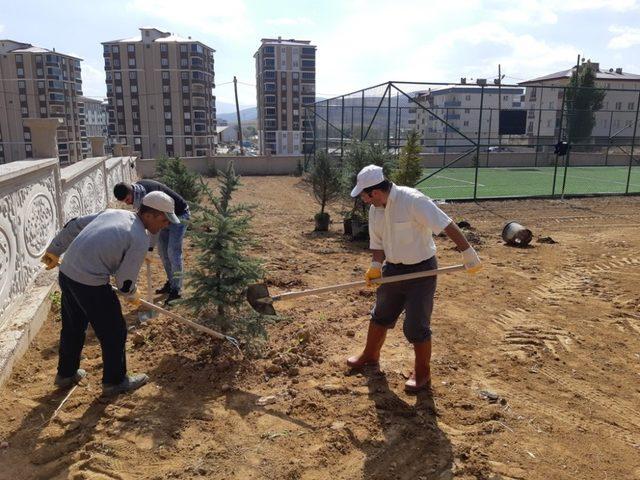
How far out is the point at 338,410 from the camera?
3473mm

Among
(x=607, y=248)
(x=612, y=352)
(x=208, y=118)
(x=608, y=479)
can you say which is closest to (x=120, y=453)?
(x=608, y=479)

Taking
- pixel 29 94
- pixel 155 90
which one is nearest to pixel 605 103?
pixel 155 90

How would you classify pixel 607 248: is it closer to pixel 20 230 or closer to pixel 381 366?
pixel 381 366

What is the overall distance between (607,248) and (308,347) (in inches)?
280

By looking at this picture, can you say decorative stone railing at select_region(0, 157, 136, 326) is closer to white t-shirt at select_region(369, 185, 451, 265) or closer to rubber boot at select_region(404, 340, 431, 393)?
white t-shirt at select_region(369, 185, 451, 265)

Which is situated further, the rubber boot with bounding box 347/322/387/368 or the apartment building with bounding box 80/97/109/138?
the apartment building with bounding box 80/97/109/138

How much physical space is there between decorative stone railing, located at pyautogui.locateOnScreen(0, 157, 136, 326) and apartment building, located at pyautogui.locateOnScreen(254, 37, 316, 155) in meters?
65.3

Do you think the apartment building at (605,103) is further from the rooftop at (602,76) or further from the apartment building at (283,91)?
the apartment building at (283,91)

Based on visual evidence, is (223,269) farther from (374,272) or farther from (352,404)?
(352,404)

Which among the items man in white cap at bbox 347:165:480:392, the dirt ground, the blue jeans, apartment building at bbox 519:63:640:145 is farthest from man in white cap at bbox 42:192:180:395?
apartment building at bbox 519:63:640:145

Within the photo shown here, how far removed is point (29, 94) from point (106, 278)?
7231 centimetres

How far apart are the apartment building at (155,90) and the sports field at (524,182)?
43427 millimetres

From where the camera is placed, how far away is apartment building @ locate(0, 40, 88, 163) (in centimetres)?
6025

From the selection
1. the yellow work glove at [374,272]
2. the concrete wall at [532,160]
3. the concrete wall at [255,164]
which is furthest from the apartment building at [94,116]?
the yellow work glove at [374,272]
